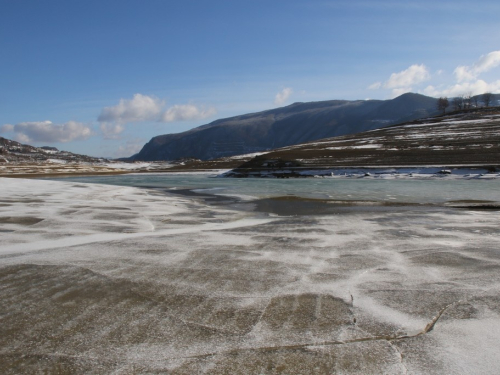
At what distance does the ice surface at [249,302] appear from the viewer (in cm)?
466

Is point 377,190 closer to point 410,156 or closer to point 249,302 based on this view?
point 249,302

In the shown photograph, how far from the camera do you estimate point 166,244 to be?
1081 centimetres

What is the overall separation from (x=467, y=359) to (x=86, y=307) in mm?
5802

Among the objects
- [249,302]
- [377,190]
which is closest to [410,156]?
[377,190]

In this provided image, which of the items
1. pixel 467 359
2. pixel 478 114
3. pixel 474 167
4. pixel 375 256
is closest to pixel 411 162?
pixel 474 167

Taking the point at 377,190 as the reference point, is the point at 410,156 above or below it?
above

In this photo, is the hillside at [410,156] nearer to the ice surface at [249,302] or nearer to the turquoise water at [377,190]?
the turquoise water at [377,190]

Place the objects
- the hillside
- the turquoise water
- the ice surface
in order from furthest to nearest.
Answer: the hillside
the turquoise water
the ice surface

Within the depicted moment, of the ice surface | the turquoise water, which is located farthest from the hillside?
the ice surface

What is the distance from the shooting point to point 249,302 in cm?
644

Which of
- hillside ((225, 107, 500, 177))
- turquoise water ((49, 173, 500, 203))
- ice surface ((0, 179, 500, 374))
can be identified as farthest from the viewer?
hillside ((225, 107, 500, 177))

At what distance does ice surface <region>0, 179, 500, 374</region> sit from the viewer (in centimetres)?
466

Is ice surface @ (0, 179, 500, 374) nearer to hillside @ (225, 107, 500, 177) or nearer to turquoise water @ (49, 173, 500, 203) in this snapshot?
turquoise water @ (49, 173, 500, 203)

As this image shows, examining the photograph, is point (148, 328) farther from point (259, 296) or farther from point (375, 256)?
point (375, 256)
